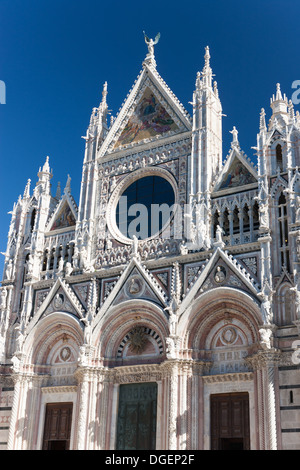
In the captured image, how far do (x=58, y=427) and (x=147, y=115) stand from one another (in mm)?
14620

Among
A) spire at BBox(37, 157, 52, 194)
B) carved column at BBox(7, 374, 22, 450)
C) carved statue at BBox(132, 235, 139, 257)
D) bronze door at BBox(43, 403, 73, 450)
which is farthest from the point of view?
spire at BBox(37, 157, 52, 194)

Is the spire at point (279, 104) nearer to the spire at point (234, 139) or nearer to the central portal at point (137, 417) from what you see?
the spire at point (234, 139)

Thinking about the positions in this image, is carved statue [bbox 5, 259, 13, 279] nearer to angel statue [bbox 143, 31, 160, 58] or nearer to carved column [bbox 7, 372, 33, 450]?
carved column [bbox 7, 372, 33, 450]

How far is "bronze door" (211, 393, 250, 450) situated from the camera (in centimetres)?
2045

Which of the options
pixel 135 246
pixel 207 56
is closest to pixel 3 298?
pixel 135 246

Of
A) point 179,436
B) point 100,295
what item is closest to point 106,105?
point 100,295

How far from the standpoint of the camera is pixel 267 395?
19.4 meters

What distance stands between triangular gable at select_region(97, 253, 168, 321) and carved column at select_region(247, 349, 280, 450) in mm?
5213

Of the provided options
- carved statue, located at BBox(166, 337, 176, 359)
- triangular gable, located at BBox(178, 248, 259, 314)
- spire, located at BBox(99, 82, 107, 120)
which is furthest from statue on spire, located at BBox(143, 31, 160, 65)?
carved statue, located at BBox(166, 337, 176, 359)

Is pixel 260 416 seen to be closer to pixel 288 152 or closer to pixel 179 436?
pixel 179 436

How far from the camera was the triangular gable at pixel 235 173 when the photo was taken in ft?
77.8

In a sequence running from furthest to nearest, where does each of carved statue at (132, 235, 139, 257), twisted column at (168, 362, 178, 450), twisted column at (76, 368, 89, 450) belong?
carved statue at (132, 235, 139, 257), twisted column at (76, 368, 89, 450), twisted column at (168, 362, 178, 450)

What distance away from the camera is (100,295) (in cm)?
2489
